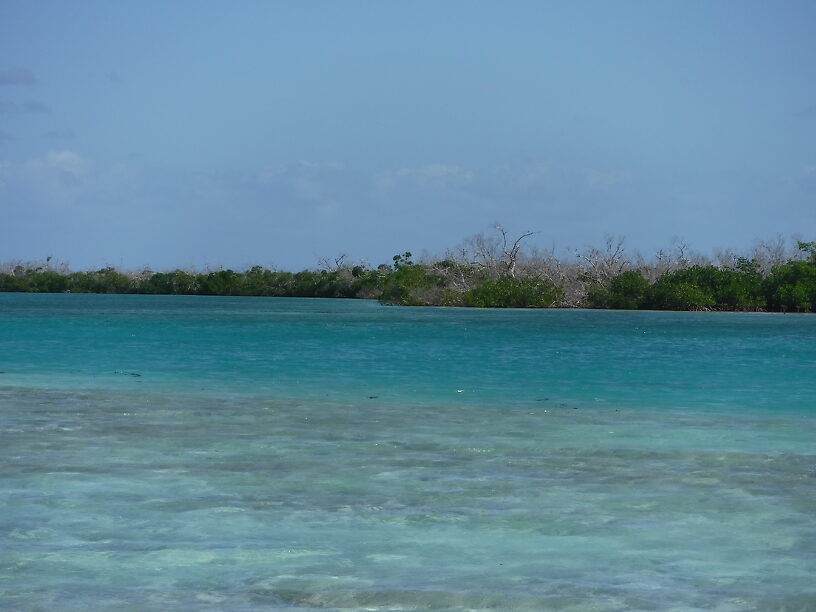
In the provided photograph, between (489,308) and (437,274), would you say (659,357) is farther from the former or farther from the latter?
(437,274)

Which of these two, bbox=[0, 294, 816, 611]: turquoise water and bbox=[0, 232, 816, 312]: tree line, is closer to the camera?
bbox=[0, 294, 816, 611]: turquoise water

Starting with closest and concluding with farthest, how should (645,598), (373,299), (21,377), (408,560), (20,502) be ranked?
(645,598)
(408,560)
(20,502)
(21,377)
(373,299)

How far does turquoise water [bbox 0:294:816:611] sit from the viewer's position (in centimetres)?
580

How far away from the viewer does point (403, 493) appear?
832 cm

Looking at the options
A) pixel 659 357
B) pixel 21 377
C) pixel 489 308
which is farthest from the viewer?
pixel 489 308

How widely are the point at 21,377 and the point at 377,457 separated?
10.8 m

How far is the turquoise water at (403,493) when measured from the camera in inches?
229

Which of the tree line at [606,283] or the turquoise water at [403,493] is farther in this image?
the tree line at [606,283]

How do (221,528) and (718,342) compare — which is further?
(718,342)

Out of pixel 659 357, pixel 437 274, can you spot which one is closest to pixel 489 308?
pixel 437 274

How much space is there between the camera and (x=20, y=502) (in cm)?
783

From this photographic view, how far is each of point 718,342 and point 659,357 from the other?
304 inches

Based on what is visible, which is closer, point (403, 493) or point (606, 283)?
point (403, 493)

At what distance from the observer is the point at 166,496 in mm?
8125
